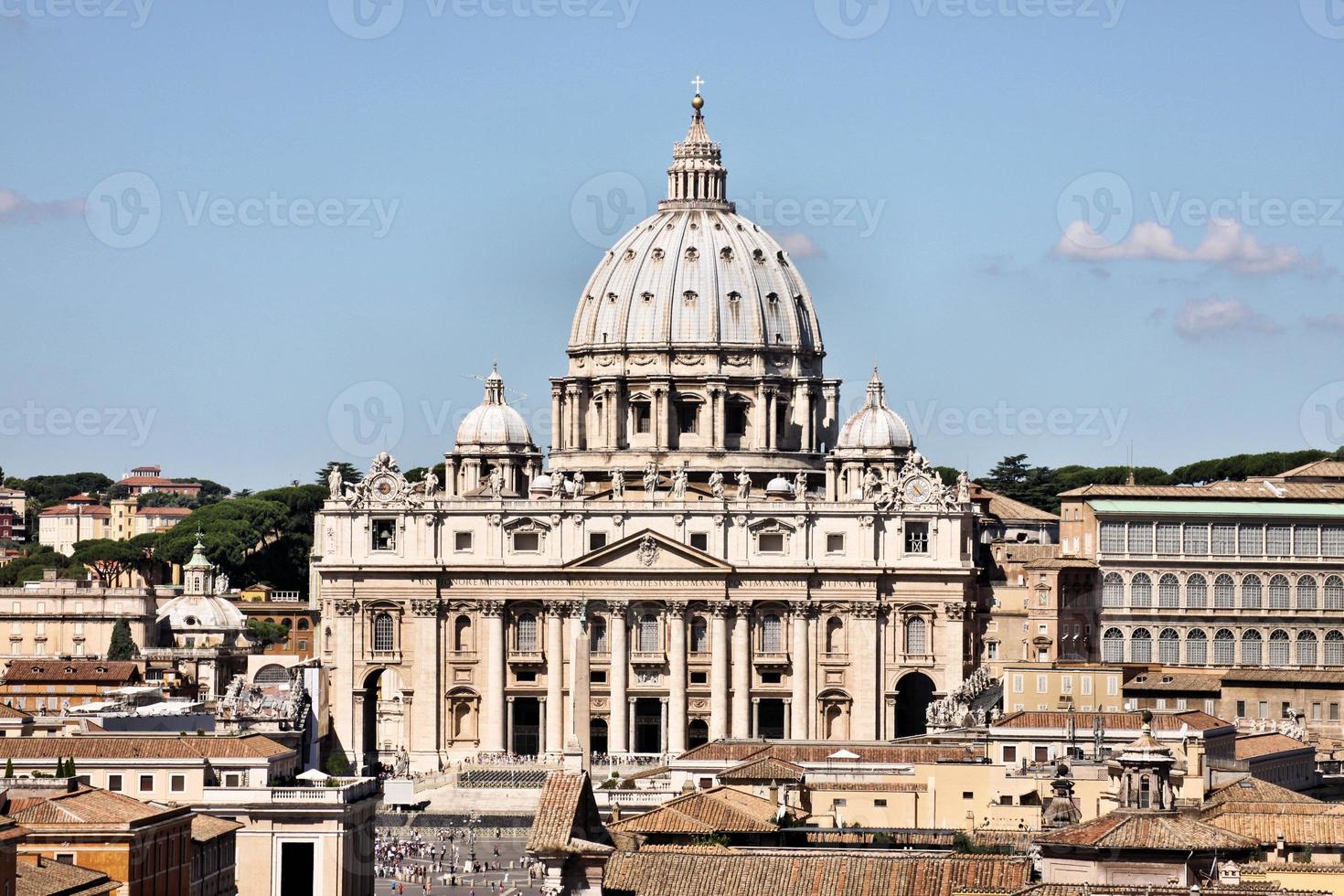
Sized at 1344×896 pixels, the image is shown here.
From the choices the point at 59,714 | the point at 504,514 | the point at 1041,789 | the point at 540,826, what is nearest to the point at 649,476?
the point at 504,514

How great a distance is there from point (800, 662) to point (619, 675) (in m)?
7.26

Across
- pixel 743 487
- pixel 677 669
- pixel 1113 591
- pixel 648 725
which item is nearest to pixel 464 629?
pixel 648 725

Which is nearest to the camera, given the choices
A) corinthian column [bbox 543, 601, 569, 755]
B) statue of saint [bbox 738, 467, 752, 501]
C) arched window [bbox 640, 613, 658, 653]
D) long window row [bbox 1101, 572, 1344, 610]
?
long window row [bbox 1101, 572, 1344, 610]

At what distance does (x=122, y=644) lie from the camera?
178000mm

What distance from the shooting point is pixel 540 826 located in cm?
5538

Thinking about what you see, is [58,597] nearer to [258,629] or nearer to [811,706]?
[258,629]

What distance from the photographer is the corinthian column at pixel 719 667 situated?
15912cm

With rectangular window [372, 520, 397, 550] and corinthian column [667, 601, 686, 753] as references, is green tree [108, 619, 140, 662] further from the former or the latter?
corinthian column [667, 601, 686, 753]

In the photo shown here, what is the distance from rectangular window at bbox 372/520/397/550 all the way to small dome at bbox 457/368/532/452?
10446 mm

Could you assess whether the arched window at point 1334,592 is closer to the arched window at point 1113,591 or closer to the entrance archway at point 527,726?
the arched window at point 1113,591

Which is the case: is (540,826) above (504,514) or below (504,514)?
below

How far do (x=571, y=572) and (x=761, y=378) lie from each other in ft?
86.5

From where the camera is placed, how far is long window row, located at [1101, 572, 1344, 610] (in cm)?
15338

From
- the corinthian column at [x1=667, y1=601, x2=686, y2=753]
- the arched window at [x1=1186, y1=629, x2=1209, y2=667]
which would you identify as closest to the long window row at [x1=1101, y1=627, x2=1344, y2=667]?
the arched window at [x1=1186, y1=629, x2=1209, y2=667]
